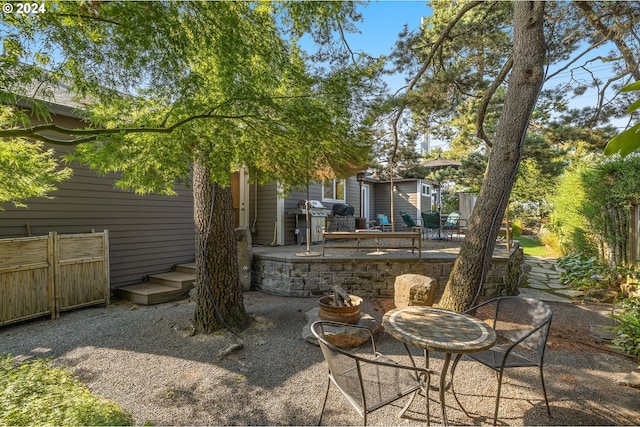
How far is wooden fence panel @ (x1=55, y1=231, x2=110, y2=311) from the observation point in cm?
470

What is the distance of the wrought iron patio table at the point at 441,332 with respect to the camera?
189 cm

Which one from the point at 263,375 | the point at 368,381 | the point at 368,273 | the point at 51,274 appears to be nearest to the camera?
the point at 368,381

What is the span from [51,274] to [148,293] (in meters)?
1.38

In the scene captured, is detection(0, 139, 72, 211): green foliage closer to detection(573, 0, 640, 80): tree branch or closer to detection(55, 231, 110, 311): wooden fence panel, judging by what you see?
detection(55, 231, 110, 311): wooden fence panel

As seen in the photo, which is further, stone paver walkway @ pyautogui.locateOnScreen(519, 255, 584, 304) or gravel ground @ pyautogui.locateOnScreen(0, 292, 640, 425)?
stone paver walkway @ pyautogui.locateOnScreen(519, 255, 584, 304)

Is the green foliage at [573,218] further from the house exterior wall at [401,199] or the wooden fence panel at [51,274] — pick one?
the wooden fence panel at [51,274]

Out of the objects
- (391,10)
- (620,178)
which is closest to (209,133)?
(391,10)

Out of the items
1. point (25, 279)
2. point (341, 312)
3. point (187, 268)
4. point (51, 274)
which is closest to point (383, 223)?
point (187, 268)

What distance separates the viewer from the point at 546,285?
5.84 metres

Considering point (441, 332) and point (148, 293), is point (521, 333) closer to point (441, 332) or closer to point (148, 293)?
point (441, 332)

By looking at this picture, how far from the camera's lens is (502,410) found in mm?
2354

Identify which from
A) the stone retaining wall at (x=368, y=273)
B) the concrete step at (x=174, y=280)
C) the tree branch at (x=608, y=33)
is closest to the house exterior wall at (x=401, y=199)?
the stone retaining wall at (x=368, y=273)

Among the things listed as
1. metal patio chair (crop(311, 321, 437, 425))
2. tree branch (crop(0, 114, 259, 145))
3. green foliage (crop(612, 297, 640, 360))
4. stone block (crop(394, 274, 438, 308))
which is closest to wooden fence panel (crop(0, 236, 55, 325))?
tree branch (crop(0, 114, 259, 145))

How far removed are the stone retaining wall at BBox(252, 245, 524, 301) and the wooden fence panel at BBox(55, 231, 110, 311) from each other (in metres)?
3.07
